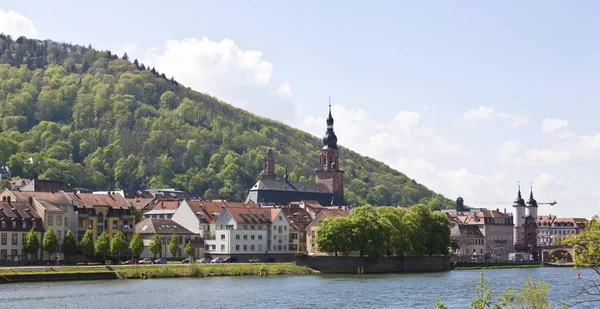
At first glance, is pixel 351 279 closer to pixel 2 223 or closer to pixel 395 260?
pixel 395 260

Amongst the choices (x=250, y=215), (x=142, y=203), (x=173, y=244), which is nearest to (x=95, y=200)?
(x=173, y=244)

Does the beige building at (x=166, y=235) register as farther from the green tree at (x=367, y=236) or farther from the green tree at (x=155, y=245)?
the green tree at (x=367, y=236)

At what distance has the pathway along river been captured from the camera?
7831 centimetres

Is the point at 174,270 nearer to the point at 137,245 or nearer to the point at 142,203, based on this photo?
the point at 137,245

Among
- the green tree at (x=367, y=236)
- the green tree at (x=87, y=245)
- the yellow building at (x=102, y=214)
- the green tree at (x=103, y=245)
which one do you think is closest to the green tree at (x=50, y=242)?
the green tree at (x=87, y=245)

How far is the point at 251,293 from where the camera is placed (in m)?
90.4

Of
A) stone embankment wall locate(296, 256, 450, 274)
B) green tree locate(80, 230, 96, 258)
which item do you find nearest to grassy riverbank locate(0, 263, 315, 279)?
stone embankment wall locate(296, 256, 450, 274)

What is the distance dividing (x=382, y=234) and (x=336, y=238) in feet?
21.2

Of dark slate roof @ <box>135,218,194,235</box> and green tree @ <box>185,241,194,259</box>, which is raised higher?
dark slate roof @ <box>135,218,194,235</box>

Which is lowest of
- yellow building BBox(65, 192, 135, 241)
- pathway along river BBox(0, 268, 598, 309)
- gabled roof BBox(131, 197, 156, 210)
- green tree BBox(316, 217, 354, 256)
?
pathway along river BBox(0, 268, 598, 309)

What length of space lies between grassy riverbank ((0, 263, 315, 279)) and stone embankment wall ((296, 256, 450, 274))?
1817mm

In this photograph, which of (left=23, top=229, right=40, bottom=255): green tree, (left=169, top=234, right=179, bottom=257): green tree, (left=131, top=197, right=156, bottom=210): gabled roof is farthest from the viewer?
(left=131, top=197, right=156, bottom=210): gabled roof

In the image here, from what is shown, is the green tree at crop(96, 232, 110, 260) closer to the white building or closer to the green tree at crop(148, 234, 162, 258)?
the green tree at crop(148, 234, 162, 258)

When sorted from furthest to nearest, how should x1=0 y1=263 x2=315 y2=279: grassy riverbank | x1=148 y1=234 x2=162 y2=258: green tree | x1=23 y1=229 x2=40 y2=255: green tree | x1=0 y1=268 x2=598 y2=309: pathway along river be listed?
x1=148 y1=234 x2=162 y2=258: green tree → x1=23 y1=229 x2=40 y2=255: green tree → x1=0 y1=263 x2=315 y2=279: grassy riverbank → x1=0 y1=268 x2=598 y2=309: pathway along river
